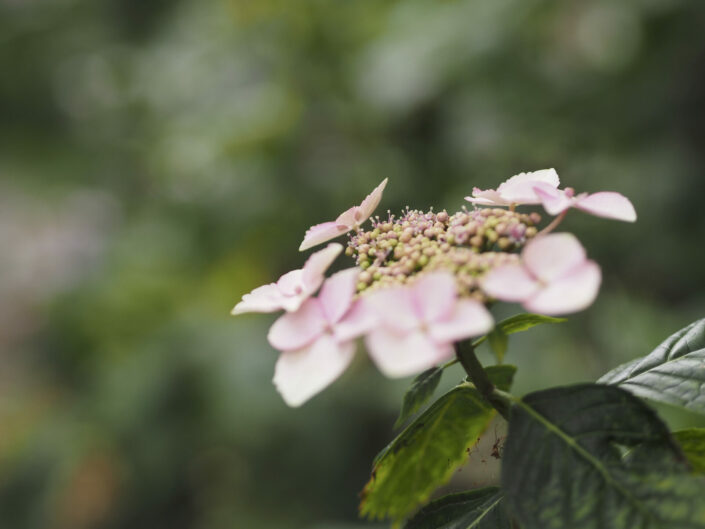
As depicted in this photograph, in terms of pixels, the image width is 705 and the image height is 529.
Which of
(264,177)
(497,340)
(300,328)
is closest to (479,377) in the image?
(497,340)

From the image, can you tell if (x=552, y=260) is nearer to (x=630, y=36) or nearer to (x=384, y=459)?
(x=384, y=459)

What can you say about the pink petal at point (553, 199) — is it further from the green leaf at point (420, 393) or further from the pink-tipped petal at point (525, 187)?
the green leaf at point (420, 393)

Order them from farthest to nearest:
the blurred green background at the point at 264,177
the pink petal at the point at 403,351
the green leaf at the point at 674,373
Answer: the blurred green background at the point at 264,177 → the green leaf at the point at 674,373 → the pink petal at the point at 403,351

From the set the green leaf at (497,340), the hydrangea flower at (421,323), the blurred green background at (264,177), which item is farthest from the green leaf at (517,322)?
the blurred green background at (264,177)

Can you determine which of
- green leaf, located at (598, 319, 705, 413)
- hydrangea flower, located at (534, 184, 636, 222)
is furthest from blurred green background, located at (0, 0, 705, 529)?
hydrangea flower, located at (534, 184, 636, 222)

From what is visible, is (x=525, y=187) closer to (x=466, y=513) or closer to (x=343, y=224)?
(x=343, y=224)

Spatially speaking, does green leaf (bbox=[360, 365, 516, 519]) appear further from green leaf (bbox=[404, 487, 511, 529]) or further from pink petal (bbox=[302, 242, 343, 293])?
pink petal (bbox=[302, 242, 343, 293])
